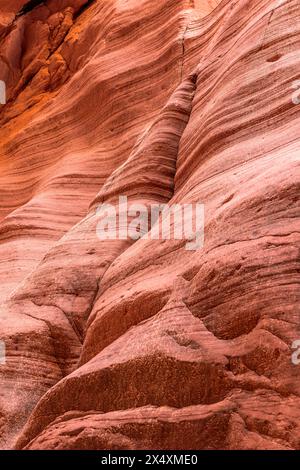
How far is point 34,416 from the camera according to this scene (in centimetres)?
605

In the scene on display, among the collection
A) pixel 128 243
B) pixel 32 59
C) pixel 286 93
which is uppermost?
pixel 32 59

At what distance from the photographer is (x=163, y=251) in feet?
22.0

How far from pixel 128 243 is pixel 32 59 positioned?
9981 millimetres

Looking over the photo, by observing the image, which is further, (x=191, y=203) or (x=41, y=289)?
(x=41, y=289)

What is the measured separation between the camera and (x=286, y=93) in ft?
24.2

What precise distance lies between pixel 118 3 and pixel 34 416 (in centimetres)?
1071

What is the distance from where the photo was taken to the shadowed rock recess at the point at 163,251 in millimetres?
4844

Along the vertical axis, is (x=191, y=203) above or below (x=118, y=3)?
below

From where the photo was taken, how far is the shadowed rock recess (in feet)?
15.9

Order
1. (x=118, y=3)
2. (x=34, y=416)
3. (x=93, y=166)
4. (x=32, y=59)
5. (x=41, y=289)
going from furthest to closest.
Answer: (x=32, y=59) < (x=118, y=3) < (x=93, y=166) < (x=41, y=289) < (x=34, y=416)

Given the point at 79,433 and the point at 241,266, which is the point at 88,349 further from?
the point at 241,266
